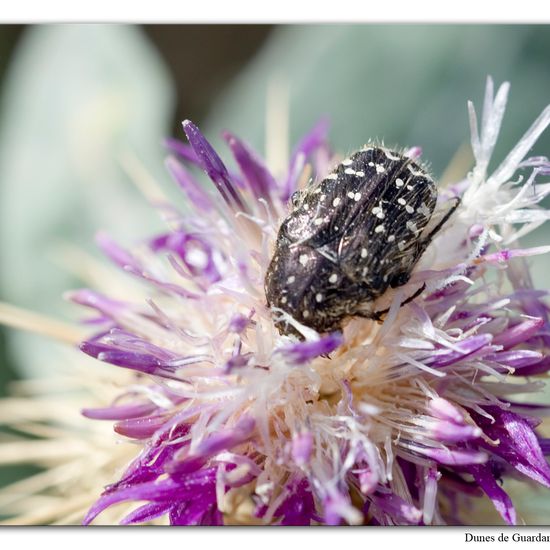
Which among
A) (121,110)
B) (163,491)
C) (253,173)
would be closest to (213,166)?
(253,173)

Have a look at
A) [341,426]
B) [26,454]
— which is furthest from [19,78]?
[341,426]

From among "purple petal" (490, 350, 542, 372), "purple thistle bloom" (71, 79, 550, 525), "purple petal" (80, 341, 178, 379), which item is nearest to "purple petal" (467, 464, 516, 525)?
"purple thistle bloom" (71, 79, 550, 525)

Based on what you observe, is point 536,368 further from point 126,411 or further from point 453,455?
point 126,411

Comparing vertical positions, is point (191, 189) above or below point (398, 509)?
above

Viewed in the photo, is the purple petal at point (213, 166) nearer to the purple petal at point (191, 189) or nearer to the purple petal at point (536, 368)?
the purple petal at point (191, 189)

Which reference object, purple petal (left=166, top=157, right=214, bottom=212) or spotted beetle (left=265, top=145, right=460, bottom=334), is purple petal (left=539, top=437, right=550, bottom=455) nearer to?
spotted beetle (left=265, top=145, right=460, bottom=334)
